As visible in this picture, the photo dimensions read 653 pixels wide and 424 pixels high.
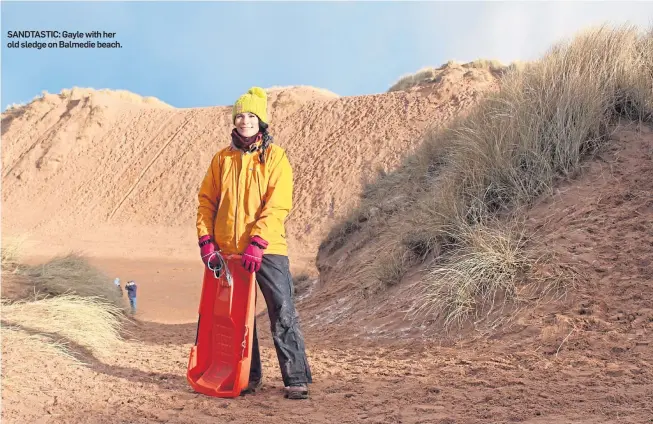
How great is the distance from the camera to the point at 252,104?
4152 millimetres

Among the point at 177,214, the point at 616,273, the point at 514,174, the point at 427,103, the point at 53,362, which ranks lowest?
the point at 53,362

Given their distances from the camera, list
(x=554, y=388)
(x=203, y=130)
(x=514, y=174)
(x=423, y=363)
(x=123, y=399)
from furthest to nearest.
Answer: (x=203, y=130) → (x=514, y=174) → (x=423, y=363) → (x=123, y=399) → (x=554, y=388)

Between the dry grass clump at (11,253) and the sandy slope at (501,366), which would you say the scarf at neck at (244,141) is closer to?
the sandy slope at (501,366)

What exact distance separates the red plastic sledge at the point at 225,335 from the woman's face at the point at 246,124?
34.5 inches

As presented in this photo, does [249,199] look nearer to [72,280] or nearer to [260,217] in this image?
[260,217]

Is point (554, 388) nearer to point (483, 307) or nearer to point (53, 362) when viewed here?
point (483, 307)

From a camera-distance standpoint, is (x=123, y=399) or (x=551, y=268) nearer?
(x=123, y=399)

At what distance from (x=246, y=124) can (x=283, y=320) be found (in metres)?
1.40

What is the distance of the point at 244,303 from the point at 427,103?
Answer: 999 inches

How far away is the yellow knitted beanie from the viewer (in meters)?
4.14

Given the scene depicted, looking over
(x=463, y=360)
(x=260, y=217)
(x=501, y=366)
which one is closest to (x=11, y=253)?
(x=260, y=217)

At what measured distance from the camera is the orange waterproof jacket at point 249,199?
400 centimetres

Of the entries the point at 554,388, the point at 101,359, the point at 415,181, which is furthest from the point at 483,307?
the point at 415,181

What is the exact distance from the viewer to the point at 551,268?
4945mm
